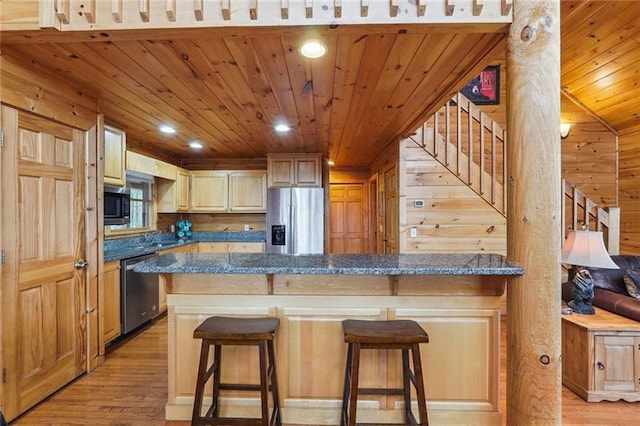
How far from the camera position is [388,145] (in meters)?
4.50

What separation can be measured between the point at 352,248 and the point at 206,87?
5.28 metres

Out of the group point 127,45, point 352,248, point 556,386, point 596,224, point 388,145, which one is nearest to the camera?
point 556,386

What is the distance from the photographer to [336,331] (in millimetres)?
2027

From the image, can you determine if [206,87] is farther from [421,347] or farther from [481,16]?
[421,347]

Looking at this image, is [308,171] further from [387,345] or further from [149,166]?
[387,345]

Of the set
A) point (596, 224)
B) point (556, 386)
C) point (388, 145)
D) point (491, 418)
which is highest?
point (388, 145)

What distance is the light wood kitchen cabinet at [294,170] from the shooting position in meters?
4.99

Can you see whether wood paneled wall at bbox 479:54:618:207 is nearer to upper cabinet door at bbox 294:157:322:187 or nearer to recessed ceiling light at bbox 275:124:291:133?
upper cabinet door at bbox 294:157:322:187

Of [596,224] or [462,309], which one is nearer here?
[462,309]

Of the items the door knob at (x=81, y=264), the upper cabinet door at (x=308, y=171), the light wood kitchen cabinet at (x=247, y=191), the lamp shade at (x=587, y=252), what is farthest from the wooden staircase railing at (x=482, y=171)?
the door knob at (x=81, y=264)

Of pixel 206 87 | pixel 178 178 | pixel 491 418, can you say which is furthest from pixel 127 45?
pixel 178 178

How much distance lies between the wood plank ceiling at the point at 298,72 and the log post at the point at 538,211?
20cm

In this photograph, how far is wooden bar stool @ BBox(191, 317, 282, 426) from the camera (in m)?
1.69

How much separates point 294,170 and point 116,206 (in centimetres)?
237
